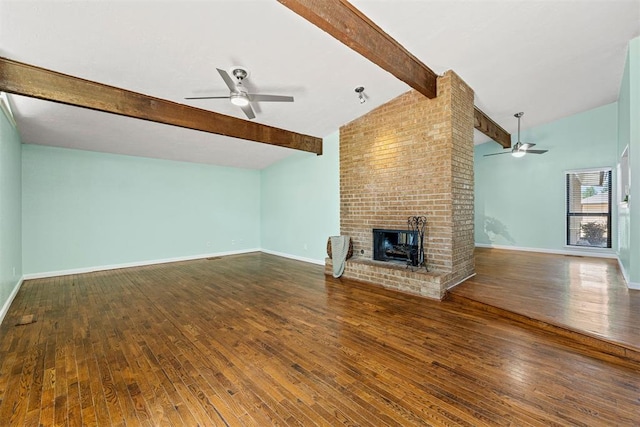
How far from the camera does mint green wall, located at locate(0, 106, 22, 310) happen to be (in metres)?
3.58

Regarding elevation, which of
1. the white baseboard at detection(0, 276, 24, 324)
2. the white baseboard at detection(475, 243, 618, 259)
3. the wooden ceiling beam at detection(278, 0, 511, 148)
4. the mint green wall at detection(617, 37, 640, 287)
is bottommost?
the white baseboard at detection(0, 276, 24, 324)

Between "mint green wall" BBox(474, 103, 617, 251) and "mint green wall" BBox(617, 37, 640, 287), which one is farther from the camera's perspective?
"mint green wall" BBox(474, 103, 617, 251)

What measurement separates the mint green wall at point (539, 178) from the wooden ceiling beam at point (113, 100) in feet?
20.8

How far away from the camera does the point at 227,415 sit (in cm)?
179

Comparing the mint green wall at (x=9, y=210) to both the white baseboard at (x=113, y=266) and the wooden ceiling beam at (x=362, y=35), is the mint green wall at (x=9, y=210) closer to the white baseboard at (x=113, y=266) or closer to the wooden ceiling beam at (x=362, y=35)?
the white baseboard at (x=113, y=266)

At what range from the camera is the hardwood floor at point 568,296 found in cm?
259

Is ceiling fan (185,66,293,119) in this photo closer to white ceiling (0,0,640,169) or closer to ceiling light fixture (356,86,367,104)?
white ceiling (0,0,640,169)

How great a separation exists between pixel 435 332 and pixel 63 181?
24.0 feet

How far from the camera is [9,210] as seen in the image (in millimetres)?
4012

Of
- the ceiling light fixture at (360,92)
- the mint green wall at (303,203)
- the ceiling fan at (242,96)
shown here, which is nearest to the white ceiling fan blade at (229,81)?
the ceiling fan at (242,96)

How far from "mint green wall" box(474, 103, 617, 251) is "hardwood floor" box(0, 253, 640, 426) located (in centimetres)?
498

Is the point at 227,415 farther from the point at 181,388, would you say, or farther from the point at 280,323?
the point at 280,323

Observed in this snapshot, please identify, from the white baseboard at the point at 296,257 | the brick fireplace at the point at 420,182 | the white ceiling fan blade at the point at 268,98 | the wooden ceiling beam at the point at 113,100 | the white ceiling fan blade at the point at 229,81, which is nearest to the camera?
the white ceiling fan blade at the point at 229,81

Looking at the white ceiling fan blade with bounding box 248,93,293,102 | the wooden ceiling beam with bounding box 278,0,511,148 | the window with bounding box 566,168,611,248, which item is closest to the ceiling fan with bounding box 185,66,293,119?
Result: the white ceiling fan blade with bounding box 248,93,293,102
